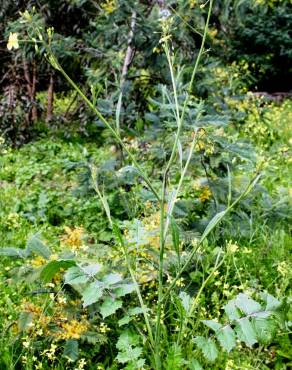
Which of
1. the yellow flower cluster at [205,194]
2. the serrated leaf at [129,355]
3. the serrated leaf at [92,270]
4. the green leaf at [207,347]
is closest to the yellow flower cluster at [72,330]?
the serrated leaf at [129,355]

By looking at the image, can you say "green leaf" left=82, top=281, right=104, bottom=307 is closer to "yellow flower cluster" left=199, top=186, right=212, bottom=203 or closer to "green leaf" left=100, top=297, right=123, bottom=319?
"green leaf" left=100, top=297, right=123, bottom=319

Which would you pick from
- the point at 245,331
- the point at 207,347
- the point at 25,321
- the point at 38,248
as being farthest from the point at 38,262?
the point at 245,331

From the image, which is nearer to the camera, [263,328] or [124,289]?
[263,328]

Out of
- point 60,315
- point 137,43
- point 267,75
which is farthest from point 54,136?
point 267,75

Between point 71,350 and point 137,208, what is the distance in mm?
1074

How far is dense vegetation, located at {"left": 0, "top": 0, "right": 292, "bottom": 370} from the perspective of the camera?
1692mm

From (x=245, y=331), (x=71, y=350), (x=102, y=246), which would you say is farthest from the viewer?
(x=102, y=246)

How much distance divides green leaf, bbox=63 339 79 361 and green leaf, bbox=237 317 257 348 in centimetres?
64

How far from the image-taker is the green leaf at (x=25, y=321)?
1.95 meters

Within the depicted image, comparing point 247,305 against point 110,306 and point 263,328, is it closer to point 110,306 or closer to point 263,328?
point 263,328

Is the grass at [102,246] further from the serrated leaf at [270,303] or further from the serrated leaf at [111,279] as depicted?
the serrated leaf at [111,279]

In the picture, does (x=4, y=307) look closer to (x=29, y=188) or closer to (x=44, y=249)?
(x=44, y=249)

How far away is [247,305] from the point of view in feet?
5.41

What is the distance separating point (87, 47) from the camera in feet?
14.5
